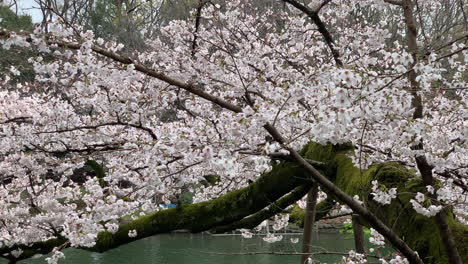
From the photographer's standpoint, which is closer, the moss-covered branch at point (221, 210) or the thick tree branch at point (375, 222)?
the thick tree branch at point (375, 222)

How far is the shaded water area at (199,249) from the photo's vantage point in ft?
36.8

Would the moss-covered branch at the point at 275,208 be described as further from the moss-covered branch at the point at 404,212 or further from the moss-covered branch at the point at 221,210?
the moss-covered branch at the point at 404,212

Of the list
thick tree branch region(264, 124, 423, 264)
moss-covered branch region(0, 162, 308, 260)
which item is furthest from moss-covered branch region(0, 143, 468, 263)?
thick tree branch region(264, 124, 423, 264)

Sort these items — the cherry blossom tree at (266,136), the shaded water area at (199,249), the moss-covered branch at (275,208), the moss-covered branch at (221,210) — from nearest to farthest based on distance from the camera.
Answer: the cherry blossom tree at (266,136), the moss-covered branch at (221,210), the moss-covered branch at (275,208), the shaded water area at (199,249)

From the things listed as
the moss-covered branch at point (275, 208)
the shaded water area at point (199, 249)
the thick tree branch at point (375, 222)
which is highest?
the moss-covered branch at point (275, 208)

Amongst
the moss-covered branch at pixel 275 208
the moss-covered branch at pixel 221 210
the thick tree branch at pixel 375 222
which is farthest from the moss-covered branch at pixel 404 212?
the moss-covered branch at pixel 275 208

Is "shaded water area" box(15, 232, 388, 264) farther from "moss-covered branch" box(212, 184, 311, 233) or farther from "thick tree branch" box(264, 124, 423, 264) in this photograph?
"thick tree branch" box(264, 124, 423, 264)

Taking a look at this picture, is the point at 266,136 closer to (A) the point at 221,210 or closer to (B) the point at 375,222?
(A) the point at 221,210

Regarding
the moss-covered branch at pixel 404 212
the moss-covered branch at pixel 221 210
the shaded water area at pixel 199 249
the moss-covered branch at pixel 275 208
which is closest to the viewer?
the moss-covered branch at pixel 404 212

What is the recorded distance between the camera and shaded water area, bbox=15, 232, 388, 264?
11.2 meters

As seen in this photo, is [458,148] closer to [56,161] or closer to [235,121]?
[235,121]

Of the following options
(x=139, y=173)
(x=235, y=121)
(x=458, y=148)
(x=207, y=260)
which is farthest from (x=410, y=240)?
(x=207, y=260)

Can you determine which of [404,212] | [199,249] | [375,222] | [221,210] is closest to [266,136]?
[221,210]

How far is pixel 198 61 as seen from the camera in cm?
419
